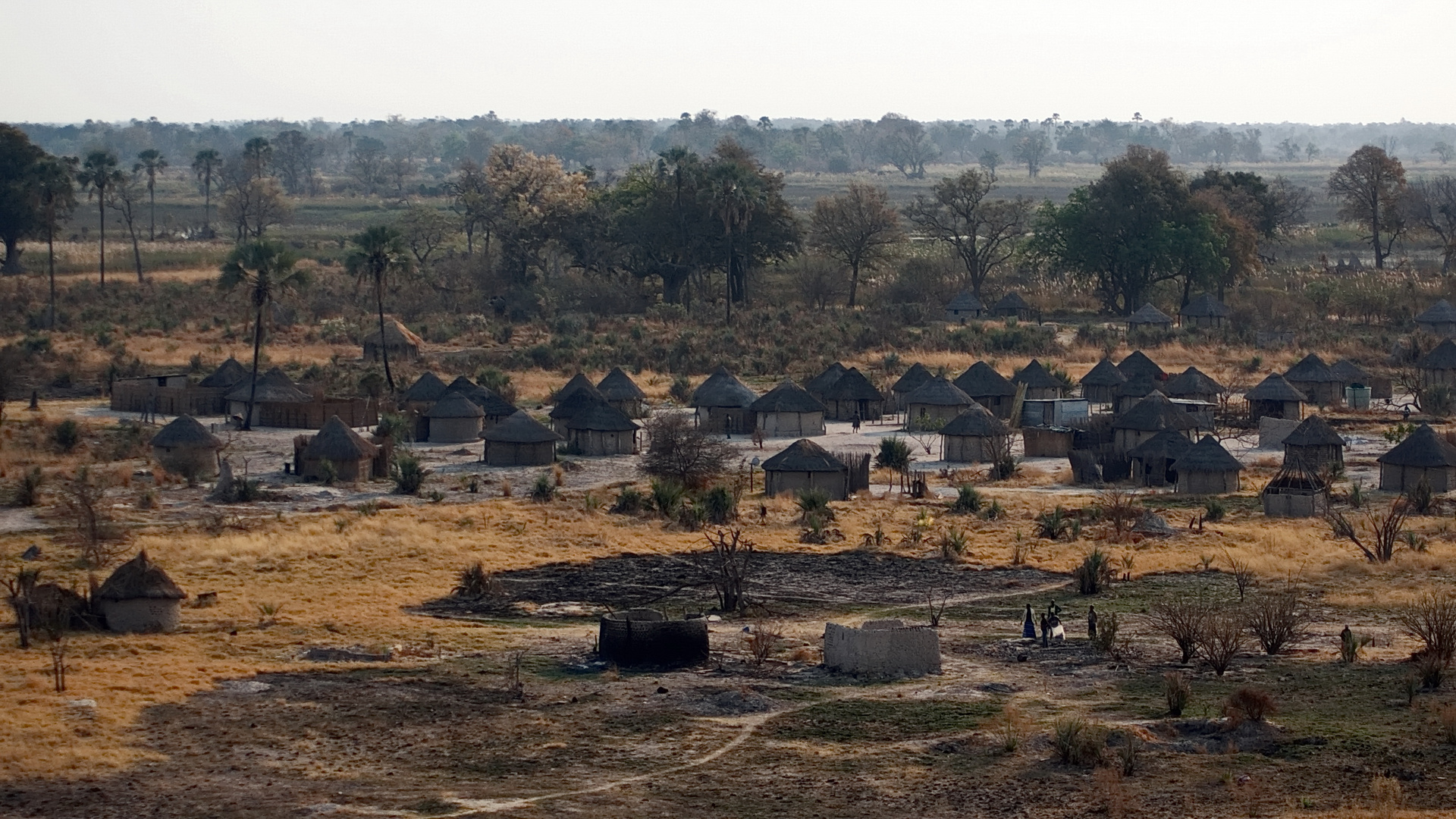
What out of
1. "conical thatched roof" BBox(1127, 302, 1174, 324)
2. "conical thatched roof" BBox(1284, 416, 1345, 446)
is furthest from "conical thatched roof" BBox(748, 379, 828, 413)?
"conical thatched roof" BBox(1127, 302, 1174, 324)

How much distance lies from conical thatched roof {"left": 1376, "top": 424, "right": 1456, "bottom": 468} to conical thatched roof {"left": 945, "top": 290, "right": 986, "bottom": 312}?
48.2 meters

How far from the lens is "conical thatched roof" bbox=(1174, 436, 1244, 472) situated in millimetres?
49812

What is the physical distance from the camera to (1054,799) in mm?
23125

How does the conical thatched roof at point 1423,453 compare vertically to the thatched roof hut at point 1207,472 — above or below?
above

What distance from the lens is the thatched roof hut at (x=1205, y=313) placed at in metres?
92.6

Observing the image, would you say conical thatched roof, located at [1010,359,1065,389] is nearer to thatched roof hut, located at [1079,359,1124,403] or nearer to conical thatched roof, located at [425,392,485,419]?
thatched roof hut, located at [1079,359,1124,403]

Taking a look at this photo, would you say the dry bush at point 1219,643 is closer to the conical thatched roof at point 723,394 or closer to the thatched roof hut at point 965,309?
the conical thatched roof at point 723,394

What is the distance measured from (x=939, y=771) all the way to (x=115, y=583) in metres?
15.0

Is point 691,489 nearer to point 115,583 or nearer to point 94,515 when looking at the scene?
point 94,515

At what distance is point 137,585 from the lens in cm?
3203

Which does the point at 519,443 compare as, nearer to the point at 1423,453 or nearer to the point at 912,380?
the point at 912,380

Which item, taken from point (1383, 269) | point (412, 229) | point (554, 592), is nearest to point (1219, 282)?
point (1383, 269)

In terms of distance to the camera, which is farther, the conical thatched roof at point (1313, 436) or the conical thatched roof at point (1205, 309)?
the conical thatched roof at point (1205, 309)

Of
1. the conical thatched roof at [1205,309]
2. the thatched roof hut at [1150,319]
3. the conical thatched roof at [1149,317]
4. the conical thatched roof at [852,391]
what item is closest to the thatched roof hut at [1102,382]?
the conical thatched roof at [852,391]
